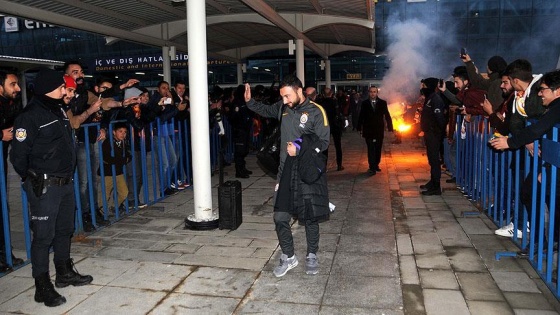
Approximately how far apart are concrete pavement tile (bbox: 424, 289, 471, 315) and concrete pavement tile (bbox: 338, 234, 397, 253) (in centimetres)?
112

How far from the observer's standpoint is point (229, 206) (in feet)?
19.1

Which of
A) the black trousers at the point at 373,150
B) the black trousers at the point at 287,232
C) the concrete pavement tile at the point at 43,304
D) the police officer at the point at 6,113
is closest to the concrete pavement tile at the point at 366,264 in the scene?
the black trousers at the point at 287,232

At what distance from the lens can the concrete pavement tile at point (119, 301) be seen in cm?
364

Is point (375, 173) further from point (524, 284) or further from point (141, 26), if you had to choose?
point (141, 26)

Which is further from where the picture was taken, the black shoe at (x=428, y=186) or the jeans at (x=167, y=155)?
the black shoe at (x=428, y=186)

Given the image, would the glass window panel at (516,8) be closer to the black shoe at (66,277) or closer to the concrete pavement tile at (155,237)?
the concrete pavement tile at (155,237)

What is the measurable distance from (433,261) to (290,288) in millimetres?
1585

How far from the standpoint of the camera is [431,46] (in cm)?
3231

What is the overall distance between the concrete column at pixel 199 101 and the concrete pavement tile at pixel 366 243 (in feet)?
5.91

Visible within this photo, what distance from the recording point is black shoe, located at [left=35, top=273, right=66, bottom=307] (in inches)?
148

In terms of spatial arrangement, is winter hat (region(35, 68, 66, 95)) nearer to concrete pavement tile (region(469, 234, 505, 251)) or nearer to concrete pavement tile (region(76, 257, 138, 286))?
concrete pavement tile (region(76, 257, 138, 286))

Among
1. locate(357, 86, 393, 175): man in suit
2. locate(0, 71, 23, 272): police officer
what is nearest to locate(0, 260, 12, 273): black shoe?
locate(0, 71, 23, 272): police officer

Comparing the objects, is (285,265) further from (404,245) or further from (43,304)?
(43,304)

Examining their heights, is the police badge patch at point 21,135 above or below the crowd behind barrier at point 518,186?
above
